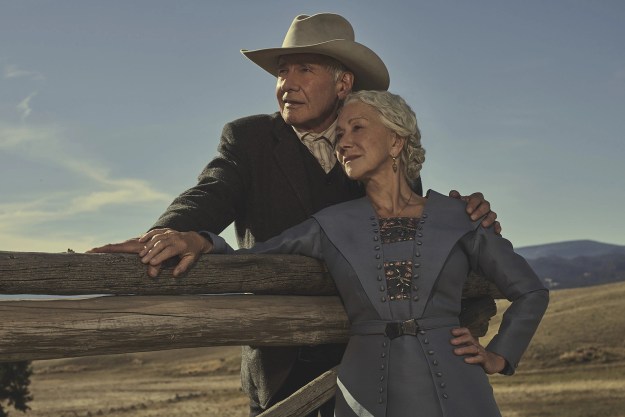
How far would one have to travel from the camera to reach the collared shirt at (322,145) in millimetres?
4402

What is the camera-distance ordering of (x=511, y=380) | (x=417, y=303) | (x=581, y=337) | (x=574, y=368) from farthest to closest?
(x=581, y=337), (x=574, y=368), (x=511, y=380), (x=417, y=303)

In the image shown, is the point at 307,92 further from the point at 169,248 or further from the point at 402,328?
the point at 402,328

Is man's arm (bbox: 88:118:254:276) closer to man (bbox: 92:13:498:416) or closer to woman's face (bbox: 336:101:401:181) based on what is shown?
man (bbox: 92:13:498:416)

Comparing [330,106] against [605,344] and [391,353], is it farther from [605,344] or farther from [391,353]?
[605,344]

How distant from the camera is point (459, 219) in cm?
357

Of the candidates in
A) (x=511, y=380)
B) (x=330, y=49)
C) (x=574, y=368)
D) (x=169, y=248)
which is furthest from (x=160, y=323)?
(x=574, y=368)

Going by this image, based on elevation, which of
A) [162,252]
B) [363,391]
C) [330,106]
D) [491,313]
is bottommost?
[363,391]

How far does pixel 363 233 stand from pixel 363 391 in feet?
2.33

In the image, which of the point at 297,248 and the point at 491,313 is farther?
the point at 491,313

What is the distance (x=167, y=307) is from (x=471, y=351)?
1.33 meters

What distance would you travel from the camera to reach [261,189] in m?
4.30

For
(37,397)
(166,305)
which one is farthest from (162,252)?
(37,397)

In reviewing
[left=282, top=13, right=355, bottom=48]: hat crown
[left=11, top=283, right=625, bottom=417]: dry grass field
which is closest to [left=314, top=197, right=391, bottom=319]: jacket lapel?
[left=282, top=13, right=355, bottom=48]: hat crown

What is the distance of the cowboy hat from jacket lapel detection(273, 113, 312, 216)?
0.44 m
